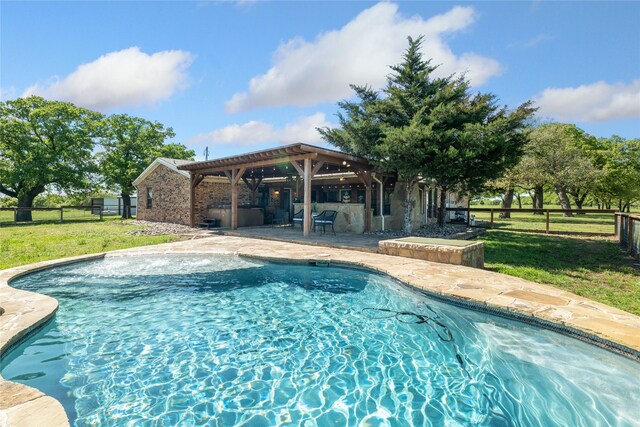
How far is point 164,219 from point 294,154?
11185 mm

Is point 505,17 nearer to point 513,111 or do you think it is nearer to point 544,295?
point 513,111

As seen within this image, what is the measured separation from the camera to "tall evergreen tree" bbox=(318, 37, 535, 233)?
9391mm

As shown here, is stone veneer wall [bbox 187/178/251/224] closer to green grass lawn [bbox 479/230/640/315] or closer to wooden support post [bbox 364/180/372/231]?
wooden support post [bbox 364/180/372/231]

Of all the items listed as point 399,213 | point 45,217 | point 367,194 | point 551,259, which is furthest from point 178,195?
point 551,259

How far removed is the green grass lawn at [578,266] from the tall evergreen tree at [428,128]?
3.07 metres

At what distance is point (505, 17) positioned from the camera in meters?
8.78

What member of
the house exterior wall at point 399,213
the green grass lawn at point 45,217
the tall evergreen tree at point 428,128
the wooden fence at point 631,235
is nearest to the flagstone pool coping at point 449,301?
the tall evergreen tree at point 428,128

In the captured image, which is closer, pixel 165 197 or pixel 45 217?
pixel 165 197

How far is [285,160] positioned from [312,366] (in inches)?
318

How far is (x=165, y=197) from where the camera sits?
666 inches

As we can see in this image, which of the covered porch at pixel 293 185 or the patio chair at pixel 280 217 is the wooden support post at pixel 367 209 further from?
the patio chair at pixel 280 217

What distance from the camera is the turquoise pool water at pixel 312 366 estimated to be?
2.41 meters

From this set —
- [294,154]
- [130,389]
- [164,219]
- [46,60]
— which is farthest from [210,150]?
[130,389]

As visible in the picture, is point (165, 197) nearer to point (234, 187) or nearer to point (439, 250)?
point (234, 187)
